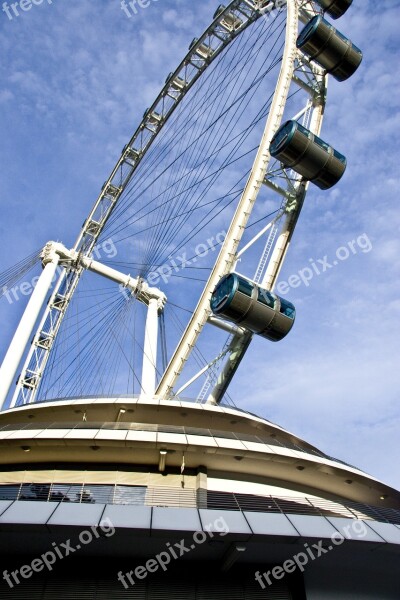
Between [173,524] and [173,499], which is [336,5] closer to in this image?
[173,499]

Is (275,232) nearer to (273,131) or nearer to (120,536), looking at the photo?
(273,131)

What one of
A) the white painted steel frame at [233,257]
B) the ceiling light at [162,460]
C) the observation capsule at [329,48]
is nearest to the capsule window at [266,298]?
the white painted steel frame at [233,257]

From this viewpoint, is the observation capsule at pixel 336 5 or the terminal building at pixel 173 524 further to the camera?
the observation capsule at pixel 336 5

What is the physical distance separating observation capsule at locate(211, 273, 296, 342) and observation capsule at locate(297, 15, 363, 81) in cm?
1335

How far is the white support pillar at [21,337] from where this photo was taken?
23.0m

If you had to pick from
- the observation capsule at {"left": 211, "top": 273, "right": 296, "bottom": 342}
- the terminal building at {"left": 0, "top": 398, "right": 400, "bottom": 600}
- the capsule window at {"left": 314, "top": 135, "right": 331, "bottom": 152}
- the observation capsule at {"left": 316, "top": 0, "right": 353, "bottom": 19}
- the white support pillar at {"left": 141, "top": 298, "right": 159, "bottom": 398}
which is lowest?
the terminal building at {"left": 0, "top": 398, "right": 400, "bottom": 600}

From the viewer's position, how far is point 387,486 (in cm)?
1514

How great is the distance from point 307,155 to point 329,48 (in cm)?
690

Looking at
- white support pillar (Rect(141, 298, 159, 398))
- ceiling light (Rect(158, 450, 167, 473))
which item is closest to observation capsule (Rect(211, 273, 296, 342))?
white support pillar (Rect(141, 298, 159, 398))

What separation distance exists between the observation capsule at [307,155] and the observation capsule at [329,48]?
5462 millimetres

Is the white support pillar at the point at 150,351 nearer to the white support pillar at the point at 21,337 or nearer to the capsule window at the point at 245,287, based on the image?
the white support pillar at the point at 21,337

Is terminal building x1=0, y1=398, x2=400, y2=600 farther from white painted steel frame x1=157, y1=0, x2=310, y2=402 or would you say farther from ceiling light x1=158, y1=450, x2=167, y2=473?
white painted steel frame x1=157, y1=0, x2=310, y2=402

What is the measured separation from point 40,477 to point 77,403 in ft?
9.96

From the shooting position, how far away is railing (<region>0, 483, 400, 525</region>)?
10.1 metres
